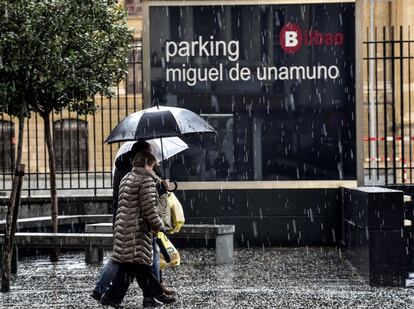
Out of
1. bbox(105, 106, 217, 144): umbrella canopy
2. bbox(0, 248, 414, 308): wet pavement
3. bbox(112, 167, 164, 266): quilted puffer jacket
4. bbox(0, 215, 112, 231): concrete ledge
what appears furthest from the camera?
bbox(0, 215, 112, 231): concrete ledge

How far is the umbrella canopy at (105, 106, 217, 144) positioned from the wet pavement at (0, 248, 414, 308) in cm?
164

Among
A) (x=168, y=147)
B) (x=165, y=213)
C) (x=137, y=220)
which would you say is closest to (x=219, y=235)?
(x=168, y=147)

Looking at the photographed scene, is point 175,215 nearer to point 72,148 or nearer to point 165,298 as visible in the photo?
point 165,298

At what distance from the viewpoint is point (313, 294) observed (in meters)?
11.1

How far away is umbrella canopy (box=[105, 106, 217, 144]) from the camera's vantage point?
422 inches

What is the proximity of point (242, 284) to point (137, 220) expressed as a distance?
2.39m

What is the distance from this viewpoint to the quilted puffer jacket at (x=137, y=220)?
32.7 ft

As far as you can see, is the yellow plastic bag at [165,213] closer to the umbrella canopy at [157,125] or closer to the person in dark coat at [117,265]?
the person in dark coat at [117,265]

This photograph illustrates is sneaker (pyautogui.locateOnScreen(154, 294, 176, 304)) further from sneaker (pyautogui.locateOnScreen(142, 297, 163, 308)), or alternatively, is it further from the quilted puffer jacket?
the quilted puffer jacket

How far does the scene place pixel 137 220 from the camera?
32.8 ft

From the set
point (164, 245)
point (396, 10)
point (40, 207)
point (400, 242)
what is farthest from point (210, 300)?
point (396, 10)

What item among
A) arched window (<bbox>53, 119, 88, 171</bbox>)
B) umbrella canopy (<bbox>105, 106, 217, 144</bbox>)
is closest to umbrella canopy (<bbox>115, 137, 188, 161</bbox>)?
umbrella canopy (<bbox>105, 106, 217, 144</bbox>)

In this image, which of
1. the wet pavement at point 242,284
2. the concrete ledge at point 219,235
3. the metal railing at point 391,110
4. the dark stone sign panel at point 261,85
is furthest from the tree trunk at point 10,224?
the metal railing at point 391,110

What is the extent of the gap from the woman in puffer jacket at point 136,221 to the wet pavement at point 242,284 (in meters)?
0.62
